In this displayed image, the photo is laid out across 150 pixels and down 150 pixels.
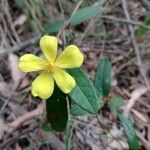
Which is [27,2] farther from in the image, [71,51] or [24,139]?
[71,51]

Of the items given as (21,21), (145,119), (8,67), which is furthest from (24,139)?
(21,21)

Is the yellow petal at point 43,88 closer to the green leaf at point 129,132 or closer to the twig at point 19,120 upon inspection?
the green leaf at point 129,132

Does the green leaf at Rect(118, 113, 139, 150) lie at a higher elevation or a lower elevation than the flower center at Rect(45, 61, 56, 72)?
lower

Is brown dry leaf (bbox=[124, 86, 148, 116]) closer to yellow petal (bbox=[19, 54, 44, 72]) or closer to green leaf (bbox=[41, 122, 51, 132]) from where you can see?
green leaf (bbox=[41, 122, 51, 132])

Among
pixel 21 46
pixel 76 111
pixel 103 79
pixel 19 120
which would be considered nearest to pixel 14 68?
pixel 21 46

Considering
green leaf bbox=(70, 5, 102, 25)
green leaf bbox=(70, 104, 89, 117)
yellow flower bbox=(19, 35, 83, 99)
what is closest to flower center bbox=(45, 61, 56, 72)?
yellow flower bbox=(19, 35, 83, 99)

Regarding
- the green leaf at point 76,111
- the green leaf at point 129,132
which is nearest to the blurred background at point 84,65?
the green leaf at point 129,132
